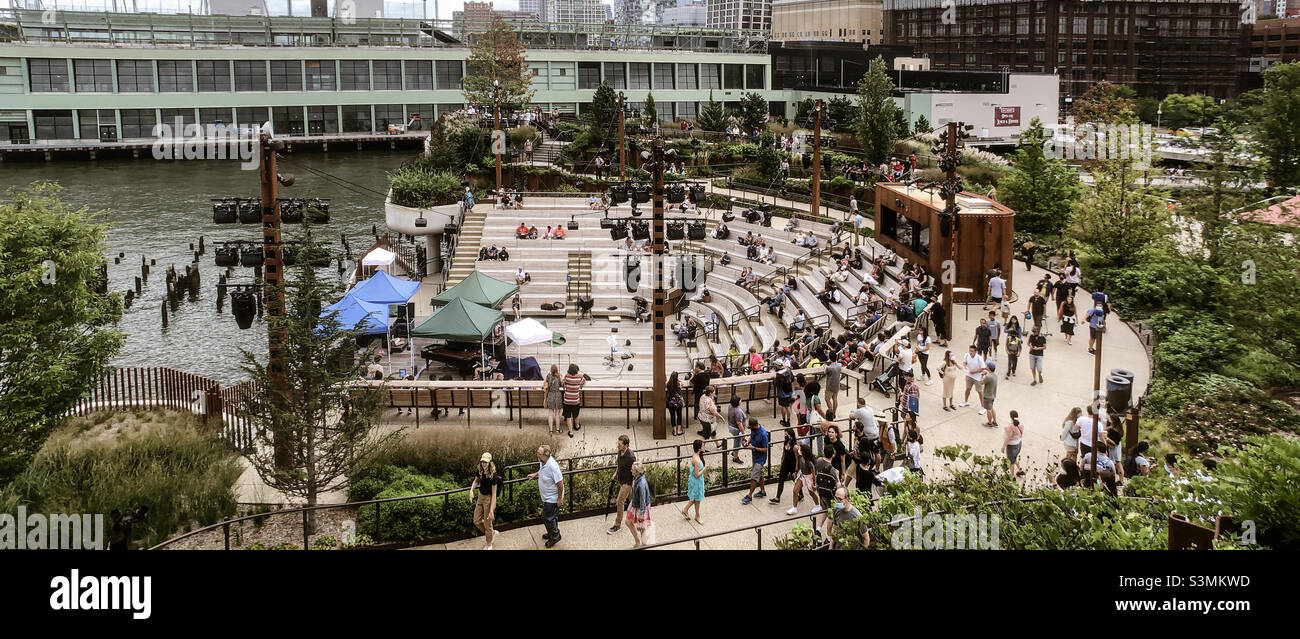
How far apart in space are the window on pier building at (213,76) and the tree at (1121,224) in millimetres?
79141

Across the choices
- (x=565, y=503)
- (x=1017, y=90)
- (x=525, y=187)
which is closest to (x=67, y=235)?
(x=565, y=503)

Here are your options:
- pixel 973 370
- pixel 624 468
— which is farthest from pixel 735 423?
pixel 973 370

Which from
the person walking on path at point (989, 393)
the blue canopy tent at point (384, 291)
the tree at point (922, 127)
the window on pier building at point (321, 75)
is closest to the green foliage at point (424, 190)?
the blue canopy tent at point (384, 291)

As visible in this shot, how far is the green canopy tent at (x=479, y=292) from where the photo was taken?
1105 inches

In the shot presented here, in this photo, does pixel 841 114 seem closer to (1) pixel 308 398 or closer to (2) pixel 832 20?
(1) pixel 308 398

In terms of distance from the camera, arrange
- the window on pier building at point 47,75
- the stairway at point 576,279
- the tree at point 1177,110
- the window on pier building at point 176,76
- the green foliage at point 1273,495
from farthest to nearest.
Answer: the tree at point 1177,110, the window on pier building at point 176,76, the window on pier building at point 47,75, the stairway at point 576,279, the green foliage at point 1273,495

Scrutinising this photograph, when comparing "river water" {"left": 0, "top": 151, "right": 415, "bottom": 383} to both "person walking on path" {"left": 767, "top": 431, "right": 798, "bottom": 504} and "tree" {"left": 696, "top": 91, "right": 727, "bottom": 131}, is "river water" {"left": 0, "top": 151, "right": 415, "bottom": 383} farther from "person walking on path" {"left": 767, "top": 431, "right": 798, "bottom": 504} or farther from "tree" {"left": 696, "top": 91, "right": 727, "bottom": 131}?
"tree" {"left": 696, "top": 91, "right": 727, "bottom": 131}

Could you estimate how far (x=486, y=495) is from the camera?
13164 mm

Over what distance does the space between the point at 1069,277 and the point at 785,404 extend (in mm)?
10901

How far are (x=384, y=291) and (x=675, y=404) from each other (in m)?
12.9

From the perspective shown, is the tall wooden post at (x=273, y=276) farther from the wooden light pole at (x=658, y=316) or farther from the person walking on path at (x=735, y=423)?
the person walking on path at (x=735, y=423)

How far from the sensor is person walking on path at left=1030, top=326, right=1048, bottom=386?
20.2 metres
